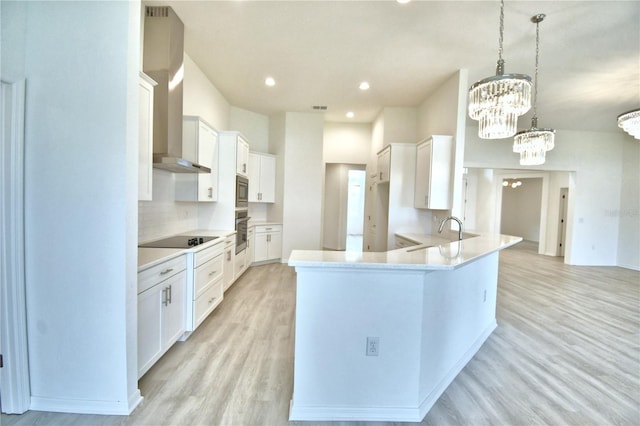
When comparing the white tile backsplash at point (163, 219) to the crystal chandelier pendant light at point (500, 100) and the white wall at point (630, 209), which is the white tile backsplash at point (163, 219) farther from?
the white wall at point (630, 209)

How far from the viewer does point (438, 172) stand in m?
4.06

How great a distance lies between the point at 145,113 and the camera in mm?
2328

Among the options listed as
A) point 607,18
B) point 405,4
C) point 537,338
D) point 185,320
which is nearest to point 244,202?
point 185,320

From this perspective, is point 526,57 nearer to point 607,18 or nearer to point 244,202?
point 607,18

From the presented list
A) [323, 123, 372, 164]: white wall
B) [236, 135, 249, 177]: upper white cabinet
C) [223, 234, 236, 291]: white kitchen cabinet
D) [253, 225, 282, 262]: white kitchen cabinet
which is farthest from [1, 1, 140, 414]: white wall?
[323, 123, 372, 164]: white wall

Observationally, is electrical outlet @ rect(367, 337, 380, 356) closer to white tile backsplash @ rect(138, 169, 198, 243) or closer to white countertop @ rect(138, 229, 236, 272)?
white countertop @ rect(138, 229, 236, 272)

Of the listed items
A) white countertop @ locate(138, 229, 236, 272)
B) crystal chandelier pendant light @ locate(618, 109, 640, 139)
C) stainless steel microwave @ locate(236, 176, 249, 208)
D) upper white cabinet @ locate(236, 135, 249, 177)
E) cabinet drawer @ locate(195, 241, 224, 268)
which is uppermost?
crystal chandelier pendant light @ locate(618, 109, 640, 139)

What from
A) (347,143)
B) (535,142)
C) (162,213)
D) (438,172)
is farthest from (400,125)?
(162,213)

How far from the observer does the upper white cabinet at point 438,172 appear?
400 cm

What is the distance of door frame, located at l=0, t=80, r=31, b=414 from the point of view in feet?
5.26

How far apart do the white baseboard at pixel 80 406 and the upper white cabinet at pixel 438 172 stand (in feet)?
12.9

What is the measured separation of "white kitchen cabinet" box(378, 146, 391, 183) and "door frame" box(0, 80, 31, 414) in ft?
14.2

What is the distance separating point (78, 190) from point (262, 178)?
4.13 metres

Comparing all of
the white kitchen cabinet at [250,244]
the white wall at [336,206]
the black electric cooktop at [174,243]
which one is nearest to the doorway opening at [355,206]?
the white wall at [336,206]
